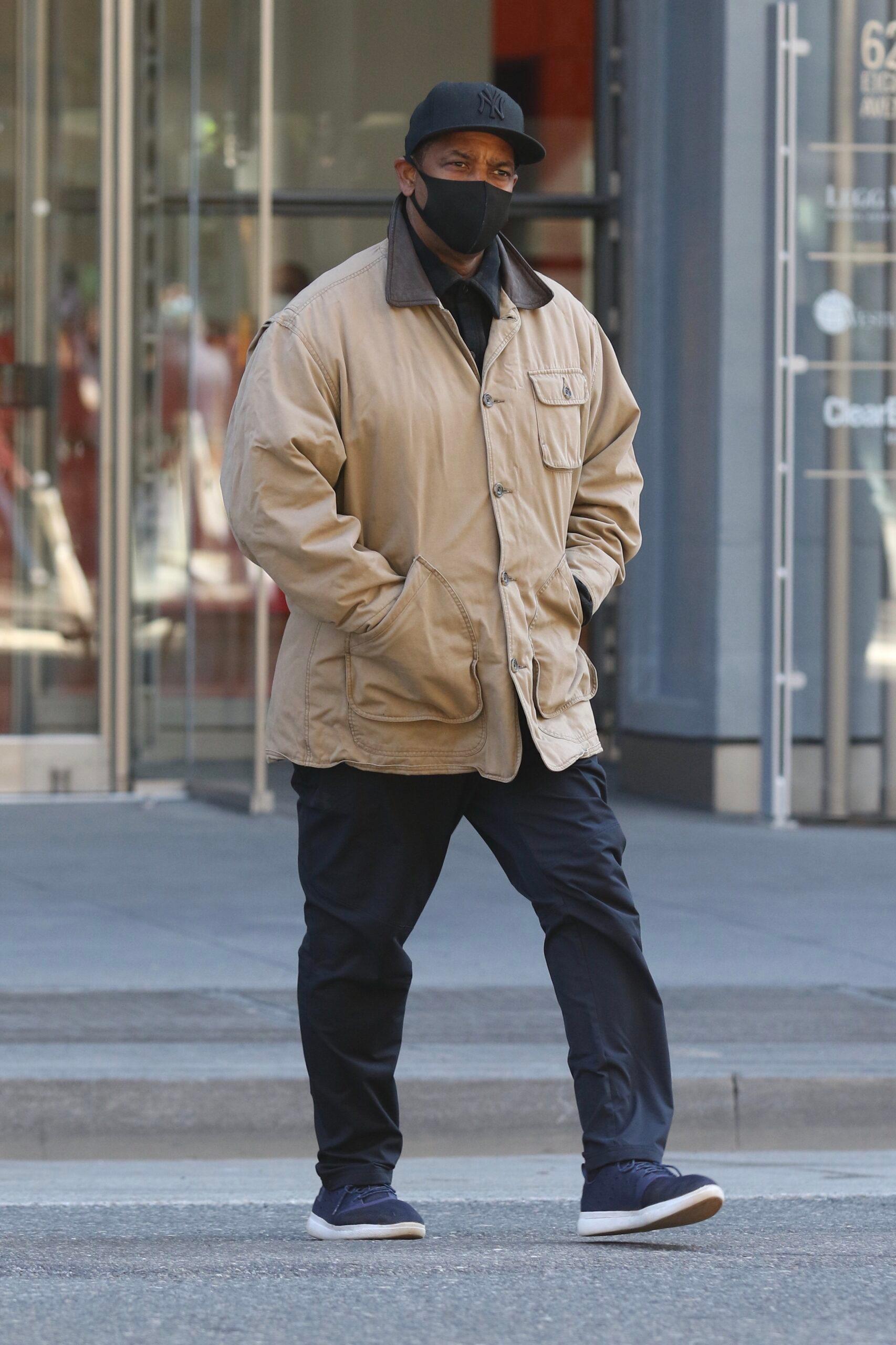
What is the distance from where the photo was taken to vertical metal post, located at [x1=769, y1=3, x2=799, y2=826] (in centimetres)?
968

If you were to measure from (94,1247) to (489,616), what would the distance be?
4.42 ft

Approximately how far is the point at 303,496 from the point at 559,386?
1.69 ft

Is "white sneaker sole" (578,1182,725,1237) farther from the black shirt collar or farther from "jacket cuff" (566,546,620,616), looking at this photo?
the black shirt collar

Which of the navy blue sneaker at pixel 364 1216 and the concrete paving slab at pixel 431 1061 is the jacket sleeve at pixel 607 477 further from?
the concrete paving slab at pixel 431 1061

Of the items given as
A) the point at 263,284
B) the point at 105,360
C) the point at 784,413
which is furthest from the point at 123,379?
the point at 784,413

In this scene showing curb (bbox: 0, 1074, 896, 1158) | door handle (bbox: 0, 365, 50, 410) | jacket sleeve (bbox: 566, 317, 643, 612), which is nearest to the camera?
jacket sleeve (bbox: 566, 317, 643, 612)

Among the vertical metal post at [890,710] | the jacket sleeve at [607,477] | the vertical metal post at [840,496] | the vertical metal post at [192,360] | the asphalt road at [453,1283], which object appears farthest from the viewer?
the vertical metal post at [192,360]

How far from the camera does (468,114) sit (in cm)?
385

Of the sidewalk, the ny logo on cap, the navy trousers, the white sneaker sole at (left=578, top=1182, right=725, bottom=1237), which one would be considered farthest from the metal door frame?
the white sneaker sole at (left=578, top=1182, right=725, bottom=1237)

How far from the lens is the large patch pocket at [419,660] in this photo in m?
3.85

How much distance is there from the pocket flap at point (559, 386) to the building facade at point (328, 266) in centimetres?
592

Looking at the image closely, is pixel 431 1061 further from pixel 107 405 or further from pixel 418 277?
pixel 107 405

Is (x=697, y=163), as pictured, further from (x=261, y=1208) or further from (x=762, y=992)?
(x=261, y=1208)

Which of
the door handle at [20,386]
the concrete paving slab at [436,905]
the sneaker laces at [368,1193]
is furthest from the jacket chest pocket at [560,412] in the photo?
the door handle at [20,386]
